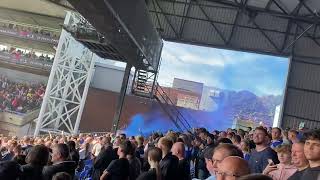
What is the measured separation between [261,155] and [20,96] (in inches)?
929

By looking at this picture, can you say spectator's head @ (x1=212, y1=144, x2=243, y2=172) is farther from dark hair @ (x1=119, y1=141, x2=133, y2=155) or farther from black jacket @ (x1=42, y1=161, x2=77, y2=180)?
dark hair @ (x1=119, y1=141, x2=133, y2=155)

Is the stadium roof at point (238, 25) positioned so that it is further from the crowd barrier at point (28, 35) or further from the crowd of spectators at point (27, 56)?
the crowd of spectators at point (27, 56)

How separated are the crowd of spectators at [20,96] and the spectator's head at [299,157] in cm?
2333

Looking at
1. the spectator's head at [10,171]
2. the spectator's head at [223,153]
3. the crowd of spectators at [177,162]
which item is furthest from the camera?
the spectator's head at [10,171]

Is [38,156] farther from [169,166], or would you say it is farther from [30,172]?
[169,166]

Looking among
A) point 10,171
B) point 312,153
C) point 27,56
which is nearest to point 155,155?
point 10,171

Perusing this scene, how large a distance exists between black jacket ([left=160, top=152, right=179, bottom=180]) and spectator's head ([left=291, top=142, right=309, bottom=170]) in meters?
1.38

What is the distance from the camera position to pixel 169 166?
480cm

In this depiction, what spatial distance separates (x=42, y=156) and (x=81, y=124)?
19.5 metres

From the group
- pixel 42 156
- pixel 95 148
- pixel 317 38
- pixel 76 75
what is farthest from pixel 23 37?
pixel 42 156

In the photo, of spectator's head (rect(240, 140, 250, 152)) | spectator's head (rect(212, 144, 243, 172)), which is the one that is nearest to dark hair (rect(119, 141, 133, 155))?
spectator's head (rect(240, 140, 250, 152))

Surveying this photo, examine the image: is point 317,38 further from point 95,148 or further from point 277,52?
point 95,148

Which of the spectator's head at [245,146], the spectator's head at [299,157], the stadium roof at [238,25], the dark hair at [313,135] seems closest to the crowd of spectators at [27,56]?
the stadium roof at [238,25]

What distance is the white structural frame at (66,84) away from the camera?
20422 mm
